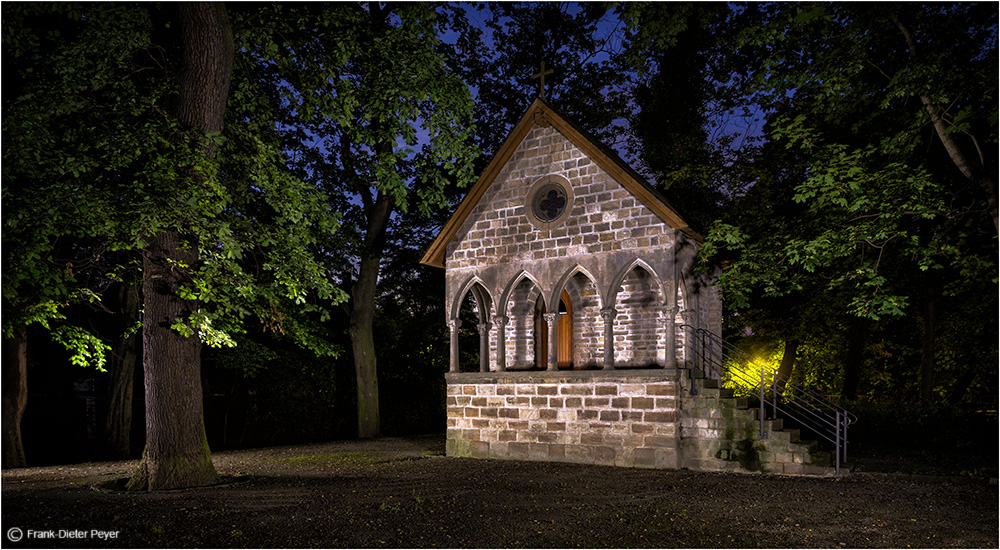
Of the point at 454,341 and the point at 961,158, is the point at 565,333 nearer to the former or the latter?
the point at 454,341

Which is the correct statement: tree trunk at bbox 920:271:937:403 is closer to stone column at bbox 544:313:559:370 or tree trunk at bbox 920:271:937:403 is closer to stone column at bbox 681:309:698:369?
stone column at bbox 681:309:698:369

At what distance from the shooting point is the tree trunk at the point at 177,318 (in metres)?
10.3

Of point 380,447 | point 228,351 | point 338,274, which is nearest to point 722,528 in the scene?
point 380,447

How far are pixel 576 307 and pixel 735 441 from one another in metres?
5.01

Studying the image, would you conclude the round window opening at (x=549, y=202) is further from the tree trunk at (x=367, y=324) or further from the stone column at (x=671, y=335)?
the tree trunk at (x=367, y=324)

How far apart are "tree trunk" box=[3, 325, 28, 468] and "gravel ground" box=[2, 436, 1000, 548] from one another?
4.13 m

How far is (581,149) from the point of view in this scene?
47.5 feet

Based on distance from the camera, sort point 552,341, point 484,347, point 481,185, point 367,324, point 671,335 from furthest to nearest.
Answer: point 367,324 → point 484,347 → point 481,185 → point 552,341 → point 671,335

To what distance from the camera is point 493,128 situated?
2408 cm

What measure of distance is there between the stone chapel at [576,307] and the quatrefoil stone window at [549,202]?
0.09 feet

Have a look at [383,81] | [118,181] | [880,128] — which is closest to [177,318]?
[118,181]

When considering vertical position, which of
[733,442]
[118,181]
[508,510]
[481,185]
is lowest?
[508,510]

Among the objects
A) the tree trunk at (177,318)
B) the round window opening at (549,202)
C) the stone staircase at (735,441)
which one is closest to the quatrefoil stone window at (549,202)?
the round window opening at (549,202)

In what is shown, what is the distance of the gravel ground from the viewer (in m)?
6.93
